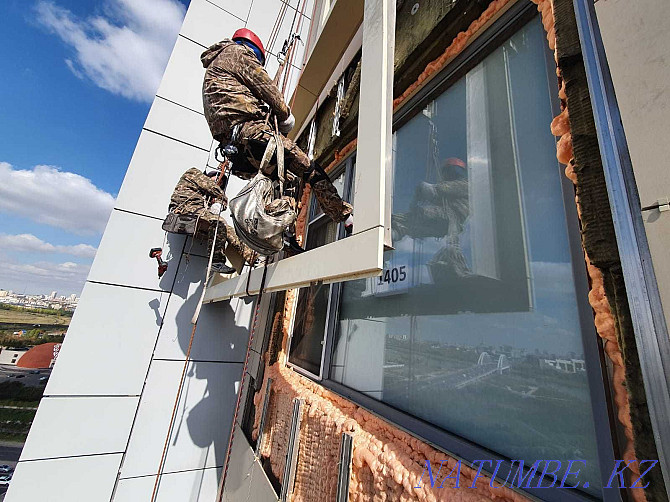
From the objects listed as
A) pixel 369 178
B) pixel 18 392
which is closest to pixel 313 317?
pixel 369 178

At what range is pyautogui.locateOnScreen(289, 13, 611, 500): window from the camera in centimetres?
87

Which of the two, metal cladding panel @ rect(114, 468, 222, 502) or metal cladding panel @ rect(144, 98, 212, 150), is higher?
metal cladding panel @ rect(144, 98, 212, 150)

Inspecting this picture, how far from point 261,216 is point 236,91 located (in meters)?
1.05

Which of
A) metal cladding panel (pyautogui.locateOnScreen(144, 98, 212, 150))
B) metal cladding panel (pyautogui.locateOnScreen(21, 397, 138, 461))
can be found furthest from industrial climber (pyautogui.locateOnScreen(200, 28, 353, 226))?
metal cladding panel (pyautogui.locateOnScreen(21, 397, 138, 461))

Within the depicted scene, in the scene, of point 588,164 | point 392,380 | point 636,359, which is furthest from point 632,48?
point 392,380

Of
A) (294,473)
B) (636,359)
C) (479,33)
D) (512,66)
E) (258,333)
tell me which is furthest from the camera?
(258,333)

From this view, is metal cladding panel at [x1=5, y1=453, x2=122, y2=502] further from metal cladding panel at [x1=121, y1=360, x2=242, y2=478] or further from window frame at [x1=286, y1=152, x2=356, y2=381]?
window frame at [x1=286, y1=152, x2=356, y2=381]

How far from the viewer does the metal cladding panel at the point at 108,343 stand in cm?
277

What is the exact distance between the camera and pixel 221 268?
10.1ft

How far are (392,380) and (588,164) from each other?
1.19 metres

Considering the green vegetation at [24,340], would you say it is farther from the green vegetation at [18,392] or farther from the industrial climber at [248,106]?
the industrial climber at [248,106]

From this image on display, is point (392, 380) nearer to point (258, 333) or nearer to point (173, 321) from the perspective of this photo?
point (258, 333)

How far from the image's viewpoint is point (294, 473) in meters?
1.66

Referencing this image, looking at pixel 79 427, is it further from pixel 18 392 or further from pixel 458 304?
pixel 18 392
